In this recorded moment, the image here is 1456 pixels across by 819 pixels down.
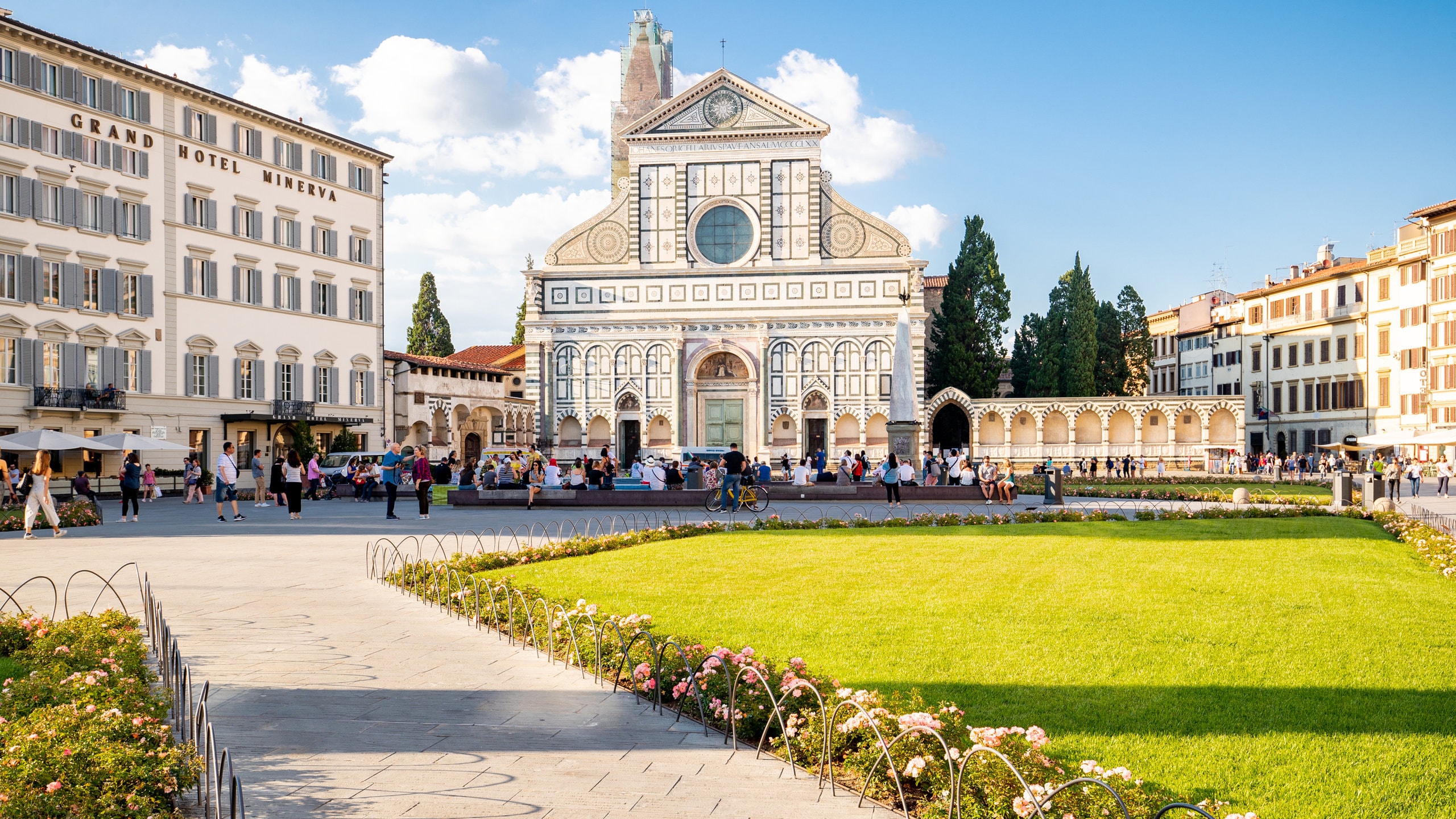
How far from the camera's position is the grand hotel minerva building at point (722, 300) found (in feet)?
174

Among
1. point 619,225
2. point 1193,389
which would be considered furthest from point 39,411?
point 1193,389

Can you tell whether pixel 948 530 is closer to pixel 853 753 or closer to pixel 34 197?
pixel 853 753

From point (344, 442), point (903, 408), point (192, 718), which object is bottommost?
point (192, 718)

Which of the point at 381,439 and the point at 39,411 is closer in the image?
the point at 39,411

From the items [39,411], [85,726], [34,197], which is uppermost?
[34,197]

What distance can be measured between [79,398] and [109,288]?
3.85 m

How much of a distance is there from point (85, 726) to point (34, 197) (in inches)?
1384

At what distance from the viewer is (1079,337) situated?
57.5 m

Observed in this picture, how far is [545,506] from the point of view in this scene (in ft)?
86.3

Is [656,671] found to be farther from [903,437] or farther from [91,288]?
[91,288]

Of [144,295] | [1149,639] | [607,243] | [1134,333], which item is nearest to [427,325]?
[607,243]

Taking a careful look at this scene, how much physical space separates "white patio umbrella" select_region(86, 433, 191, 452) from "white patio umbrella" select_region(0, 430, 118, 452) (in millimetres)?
164

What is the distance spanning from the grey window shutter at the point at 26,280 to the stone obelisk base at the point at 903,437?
26.1 metres

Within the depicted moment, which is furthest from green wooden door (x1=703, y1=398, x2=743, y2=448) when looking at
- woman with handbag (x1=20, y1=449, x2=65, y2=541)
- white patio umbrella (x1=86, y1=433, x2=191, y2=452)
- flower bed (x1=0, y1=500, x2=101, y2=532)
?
woman with handbag (x1=20, y1=449, x2=65, y2=541)
